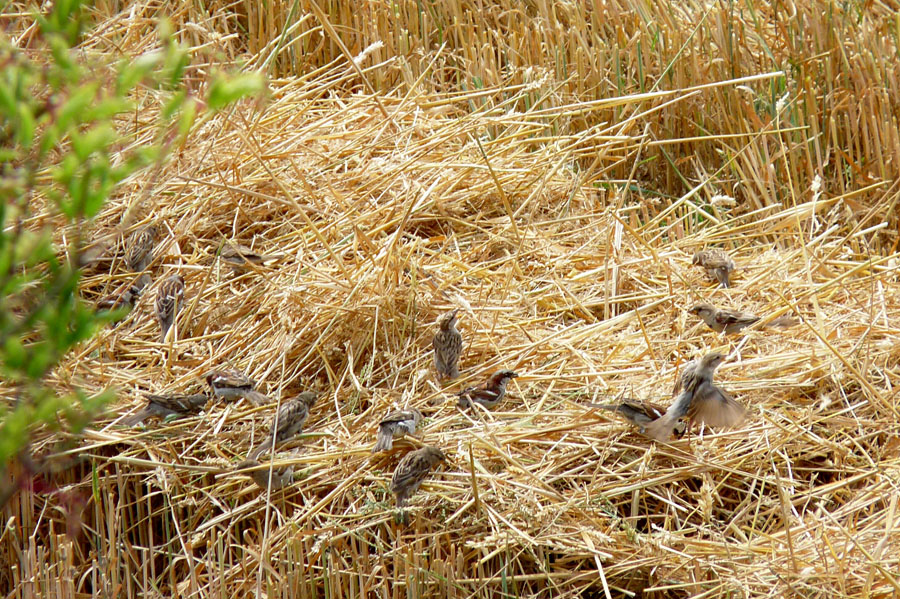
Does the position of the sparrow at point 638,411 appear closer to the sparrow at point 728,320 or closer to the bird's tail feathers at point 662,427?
the bird's tail feathers at point 662,427

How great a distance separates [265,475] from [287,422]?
23 cm

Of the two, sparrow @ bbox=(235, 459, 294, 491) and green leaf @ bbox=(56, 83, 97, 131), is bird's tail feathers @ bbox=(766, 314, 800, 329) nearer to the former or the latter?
sparrow @ bbox=(235, 459, 294, 491)

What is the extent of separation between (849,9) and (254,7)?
13.2ft

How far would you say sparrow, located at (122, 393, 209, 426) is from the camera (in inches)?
148

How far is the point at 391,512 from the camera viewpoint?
3.29 metres

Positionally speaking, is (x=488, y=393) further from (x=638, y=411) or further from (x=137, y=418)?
(x=137, y=418)

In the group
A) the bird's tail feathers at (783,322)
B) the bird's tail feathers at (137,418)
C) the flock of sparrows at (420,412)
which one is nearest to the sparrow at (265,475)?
the flock of sparrows at (420,412)

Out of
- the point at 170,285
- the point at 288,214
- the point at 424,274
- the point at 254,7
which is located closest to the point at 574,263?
the point at 424,274

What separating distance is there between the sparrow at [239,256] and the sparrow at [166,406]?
819 mm

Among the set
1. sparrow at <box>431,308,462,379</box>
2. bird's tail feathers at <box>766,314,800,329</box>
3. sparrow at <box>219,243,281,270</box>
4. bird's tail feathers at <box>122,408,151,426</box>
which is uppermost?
sparrow at <box>219,243,281,270</box>

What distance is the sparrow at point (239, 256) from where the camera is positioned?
4516mm

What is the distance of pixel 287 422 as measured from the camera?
11.8 ft

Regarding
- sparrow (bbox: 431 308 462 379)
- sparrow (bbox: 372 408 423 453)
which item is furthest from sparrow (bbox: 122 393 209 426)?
sparrow (bbox: 431 308 462 379)

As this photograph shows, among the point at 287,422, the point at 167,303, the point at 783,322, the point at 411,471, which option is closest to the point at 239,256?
the point at 167,303
